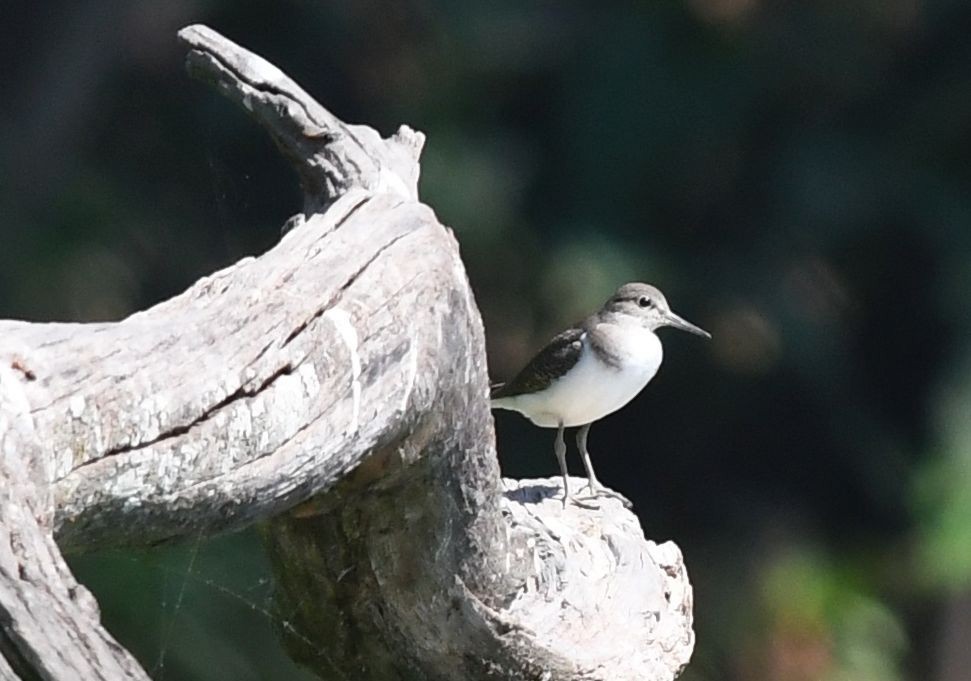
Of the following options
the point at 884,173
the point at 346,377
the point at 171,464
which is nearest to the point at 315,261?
the point at 346,377

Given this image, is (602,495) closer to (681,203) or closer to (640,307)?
(640,307)

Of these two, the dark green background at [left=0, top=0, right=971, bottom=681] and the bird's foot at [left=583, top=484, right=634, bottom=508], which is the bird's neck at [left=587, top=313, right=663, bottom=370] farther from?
the dark green background at [left=0, top=0, right=971, bottom=681]

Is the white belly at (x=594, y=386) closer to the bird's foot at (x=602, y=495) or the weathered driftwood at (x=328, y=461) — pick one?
the bird's foot at (x=602, y=495)

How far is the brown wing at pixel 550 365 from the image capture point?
15.9 ft

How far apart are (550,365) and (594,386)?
0.41 feet

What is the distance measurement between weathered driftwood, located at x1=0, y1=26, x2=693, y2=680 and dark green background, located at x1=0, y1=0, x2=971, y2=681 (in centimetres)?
548

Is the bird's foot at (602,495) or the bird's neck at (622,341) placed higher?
the bird's neck at (622,341)

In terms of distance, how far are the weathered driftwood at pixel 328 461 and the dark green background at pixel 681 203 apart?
5.48m

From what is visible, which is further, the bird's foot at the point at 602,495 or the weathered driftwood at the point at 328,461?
the bird's foot at the point at 602,495

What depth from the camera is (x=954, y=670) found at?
908cm

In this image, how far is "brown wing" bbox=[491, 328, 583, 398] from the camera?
4.86 meters

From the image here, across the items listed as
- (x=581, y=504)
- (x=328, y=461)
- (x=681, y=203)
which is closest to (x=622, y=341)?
(x=581, y=504)

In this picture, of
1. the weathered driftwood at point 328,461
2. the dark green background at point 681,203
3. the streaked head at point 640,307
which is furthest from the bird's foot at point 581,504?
the dark green background at point 681,203

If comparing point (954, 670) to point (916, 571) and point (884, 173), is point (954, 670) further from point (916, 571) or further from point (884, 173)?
point (884, 173)
